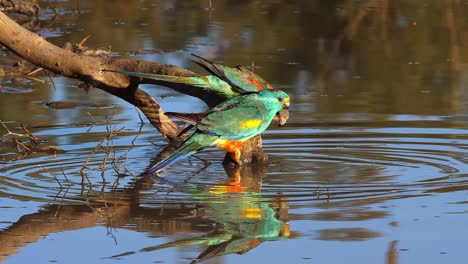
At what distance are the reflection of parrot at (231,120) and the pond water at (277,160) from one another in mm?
241

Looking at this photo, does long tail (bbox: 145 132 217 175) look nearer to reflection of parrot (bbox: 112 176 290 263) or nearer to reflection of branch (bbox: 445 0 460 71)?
reflection of parrot (bbox: 112 176 290 263)

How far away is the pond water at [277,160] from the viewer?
198 inches

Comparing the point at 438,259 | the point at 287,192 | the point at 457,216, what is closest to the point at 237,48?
the point at 287,192

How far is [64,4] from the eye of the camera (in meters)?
14.3

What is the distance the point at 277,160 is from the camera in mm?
7070

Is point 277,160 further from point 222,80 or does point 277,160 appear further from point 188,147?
point 188,147

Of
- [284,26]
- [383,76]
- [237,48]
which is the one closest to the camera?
[383,76]

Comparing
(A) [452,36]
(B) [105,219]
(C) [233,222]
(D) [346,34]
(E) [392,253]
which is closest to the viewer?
(E) [392,253]

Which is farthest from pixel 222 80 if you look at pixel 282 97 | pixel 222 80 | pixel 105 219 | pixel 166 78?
pixel 105 219

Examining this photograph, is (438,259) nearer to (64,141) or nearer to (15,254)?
(15,254)

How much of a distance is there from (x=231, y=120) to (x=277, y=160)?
1009 mm

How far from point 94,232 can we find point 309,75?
4.94 metres

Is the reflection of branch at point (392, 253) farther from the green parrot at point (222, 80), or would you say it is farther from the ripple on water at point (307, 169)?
the green parrot at point (222, 80)

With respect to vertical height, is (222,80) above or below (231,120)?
above
